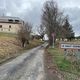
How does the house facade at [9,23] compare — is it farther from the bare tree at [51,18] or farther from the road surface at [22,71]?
the road surface at [22,71]

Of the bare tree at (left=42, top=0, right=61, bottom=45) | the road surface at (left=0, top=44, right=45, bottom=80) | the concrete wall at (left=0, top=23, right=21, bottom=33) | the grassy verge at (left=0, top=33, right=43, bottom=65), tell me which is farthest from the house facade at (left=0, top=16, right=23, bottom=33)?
the road surface at (left=0, top=44, right=45, bottom=80)

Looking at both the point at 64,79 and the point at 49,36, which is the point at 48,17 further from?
the point at 64,79

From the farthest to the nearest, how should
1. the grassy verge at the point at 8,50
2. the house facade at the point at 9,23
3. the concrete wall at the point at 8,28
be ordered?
the house facade at the point at 9,23 < the concrete wall at the point at 8,28 < the grassy verge at the point at 8,50

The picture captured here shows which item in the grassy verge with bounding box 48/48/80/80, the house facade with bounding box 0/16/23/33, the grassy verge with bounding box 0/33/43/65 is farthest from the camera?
the house facade with bounding box 0/16/23/33

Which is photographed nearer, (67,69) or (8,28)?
(67,69)

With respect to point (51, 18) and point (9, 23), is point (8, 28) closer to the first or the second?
point (9, 23)

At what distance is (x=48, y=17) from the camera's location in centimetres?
7031

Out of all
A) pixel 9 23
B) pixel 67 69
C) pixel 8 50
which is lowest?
pixel 67 69

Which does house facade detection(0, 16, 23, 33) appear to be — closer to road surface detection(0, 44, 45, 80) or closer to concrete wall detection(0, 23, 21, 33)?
concrete wall detection(0, 23, 21, 33)

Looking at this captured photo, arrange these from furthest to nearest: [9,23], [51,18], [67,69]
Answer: [9,23] → [51,18] → [67,69]

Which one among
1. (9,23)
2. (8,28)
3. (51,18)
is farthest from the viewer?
(9,23)

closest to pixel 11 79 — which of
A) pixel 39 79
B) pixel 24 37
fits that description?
pixel 39 79

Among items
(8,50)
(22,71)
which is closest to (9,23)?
(8,50)

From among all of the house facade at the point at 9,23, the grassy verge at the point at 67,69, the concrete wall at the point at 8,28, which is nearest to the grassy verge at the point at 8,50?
the grassy verge at the point at 67,69
